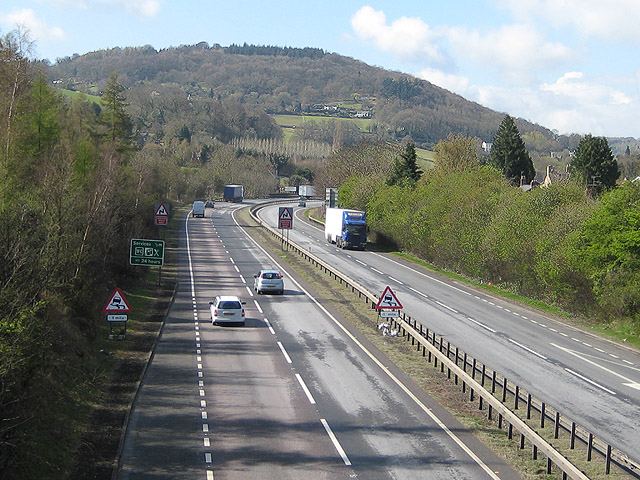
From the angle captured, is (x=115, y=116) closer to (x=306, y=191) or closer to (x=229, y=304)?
(x=229, y=304)

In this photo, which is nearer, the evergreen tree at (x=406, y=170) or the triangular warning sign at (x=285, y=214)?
the triangular warning sign at (x=285, y=214)

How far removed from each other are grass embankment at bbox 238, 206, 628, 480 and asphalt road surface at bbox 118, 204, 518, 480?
457mm

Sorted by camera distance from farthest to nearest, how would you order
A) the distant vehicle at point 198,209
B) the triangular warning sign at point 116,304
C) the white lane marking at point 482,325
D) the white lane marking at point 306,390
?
the distant vehicle at point 198,209, the white lane marking at point 482,325, the triangular warning sign at point 116,304, the white lane marking at point 306,390

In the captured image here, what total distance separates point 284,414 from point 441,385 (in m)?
5.98

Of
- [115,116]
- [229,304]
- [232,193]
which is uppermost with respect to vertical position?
[115,116]

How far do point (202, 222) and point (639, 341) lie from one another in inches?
2878

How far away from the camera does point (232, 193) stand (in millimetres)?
143250

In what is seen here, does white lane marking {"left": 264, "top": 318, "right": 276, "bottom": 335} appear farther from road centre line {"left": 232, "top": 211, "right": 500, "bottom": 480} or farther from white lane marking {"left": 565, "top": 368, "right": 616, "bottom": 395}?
white lane marking {"left": 565, "top": 368, "right": 616, "bottom": 395}

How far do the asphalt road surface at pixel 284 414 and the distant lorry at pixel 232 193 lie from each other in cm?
10934

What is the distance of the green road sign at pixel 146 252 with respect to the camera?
120 feet

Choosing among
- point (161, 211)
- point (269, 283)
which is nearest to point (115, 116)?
point (161, 211)

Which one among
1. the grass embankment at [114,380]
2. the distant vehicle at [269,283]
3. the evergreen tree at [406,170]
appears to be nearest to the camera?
the grass embankment at [114,380]

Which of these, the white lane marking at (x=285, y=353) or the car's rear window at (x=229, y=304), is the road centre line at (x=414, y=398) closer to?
the white lane marking at (x=285, y=353)

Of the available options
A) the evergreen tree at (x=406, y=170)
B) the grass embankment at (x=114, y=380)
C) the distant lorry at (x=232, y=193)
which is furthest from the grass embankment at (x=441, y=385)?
the distant lorry at (x=232, y=193)
